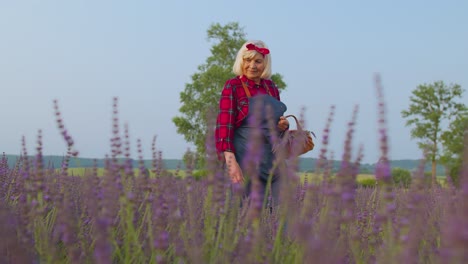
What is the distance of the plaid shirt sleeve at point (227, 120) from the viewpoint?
157 inches

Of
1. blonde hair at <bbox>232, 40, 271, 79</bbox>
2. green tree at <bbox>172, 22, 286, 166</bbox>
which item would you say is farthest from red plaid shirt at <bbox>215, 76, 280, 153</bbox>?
green tree at <bbox>172, 22, 286, 166</bbox>

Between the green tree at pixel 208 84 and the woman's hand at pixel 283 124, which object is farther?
the green tree at pixel 208 84

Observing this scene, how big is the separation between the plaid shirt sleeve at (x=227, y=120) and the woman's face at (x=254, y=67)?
195 mm

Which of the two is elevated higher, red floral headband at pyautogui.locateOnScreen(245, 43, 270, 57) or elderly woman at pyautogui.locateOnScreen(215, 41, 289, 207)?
red floral headband at pyautogui.locateOnScreen(245, 43, 270, 57)

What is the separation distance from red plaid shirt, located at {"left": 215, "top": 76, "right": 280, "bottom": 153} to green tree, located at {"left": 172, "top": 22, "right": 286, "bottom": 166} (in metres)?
22.6

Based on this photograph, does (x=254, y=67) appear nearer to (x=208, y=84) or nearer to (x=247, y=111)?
(x=247, y=111)

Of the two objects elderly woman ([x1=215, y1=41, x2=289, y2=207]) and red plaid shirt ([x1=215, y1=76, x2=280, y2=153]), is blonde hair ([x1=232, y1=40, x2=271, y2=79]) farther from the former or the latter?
red plaid shirt ([x1=215, y1=76, x2=280, y2=153])

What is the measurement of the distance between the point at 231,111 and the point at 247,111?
0.42ft

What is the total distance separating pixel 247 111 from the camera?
409cm

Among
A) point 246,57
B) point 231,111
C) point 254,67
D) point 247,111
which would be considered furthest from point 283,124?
point 246,57

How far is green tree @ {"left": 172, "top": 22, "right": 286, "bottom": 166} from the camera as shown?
89.6 ft

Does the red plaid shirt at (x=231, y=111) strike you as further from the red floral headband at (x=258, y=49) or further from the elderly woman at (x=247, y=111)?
the red floral headband at (x=258, y=49)

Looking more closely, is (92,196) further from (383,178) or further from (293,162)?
(383,178)

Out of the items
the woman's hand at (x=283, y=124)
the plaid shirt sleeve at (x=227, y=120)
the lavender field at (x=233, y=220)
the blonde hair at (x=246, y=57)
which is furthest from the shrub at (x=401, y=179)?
the lavender field at (x=233, y=220)
